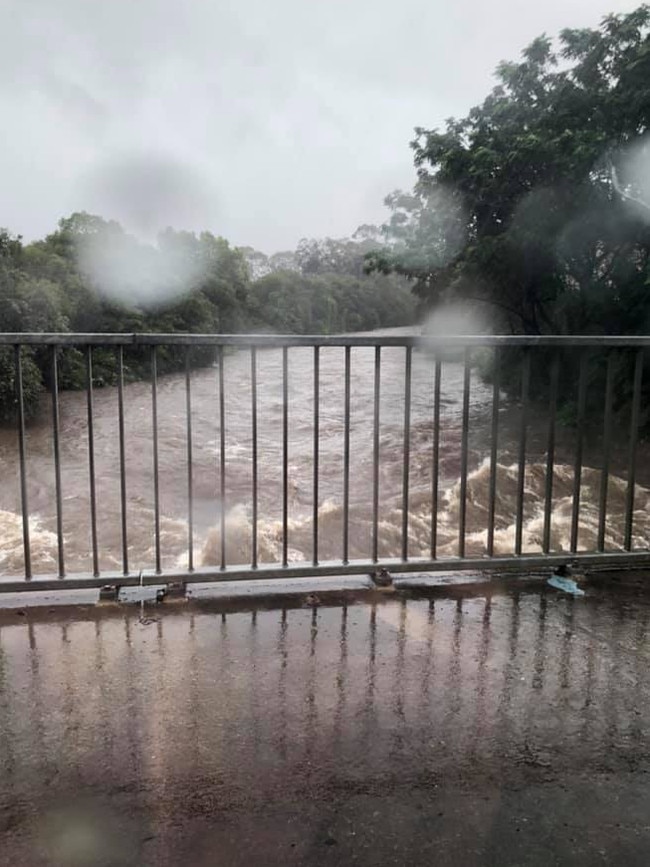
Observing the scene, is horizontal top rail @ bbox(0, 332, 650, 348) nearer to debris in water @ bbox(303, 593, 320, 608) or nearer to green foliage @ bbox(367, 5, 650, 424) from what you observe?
debris in water @ bbox(303, 593, 320, 608)

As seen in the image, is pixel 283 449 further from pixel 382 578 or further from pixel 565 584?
pixel 565 584

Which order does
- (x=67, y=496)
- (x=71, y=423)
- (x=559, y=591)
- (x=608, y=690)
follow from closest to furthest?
(x=608, y=690) < (x=559, y=591) < (x=67, y=496) < (x=71, y=423)

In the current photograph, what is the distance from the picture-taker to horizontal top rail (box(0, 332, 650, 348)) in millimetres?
2916

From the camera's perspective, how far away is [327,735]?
2117 mm

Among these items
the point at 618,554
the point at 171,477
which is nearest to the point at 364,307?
the point at 171,477

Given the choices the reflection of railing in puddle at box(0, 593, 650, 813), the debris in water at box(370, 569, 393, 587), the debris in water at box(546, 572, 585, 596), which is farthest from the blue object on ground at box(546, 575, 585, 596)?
the debris in water at box(370, 569, 393, 587)

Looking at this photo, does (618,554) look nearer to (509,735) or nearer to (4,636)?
(509,735)

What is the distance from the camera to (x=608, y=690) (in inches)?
94.3

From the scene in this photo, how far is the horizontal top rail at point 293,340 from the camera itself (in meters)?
2.92

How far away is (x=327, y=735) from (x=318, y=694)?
240 millimetres

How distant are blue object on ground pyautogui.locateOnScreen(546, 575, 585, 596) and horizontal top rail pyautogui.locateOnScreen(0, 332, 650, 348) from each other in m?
1.03

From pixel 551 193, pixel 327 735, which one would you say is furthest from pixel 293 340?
pixel 551 193

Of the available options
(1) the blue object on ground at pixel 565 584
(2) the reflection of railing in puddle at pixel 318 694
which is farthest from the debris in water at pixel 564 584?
(2) the reflection of railing in puddle at pixel 318 694

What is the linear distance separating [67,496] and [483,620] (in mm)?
7592
